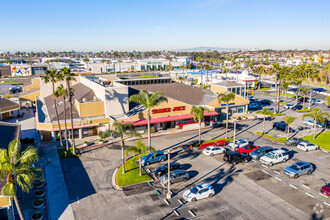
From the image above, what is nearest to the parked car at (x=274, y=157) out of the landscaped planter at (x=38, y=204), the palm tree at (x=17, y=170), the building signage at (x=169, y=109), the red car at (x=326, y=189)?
the red car at (x=326, y=189)

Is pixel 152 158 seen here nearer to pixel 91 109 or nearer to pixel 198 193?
pixel 198 193

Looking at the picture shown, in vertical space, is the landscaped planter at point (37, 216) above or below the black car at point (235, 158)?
below

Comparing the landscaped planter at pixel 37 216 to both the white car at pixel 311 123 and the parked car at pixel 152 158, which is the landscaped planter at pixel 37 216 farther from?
the white car at pixel 311 123

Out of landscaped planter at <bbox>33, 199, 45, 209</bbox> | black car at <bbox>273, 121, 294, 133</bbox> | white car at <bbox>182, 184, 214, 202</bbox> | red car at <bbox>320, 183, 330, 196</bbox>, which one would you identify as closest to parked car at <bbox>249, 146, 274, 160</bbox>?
red car at <bbox>320, 183, 330, 196</bbox>

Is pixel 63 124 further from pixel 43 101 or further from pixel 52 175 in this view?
pixel 43 101

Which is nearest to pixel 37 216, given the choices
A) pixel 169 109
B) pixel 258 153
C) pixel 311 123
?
pixel 258 153

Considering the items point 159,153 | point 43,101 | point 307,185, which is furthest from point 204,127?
point 43,101
